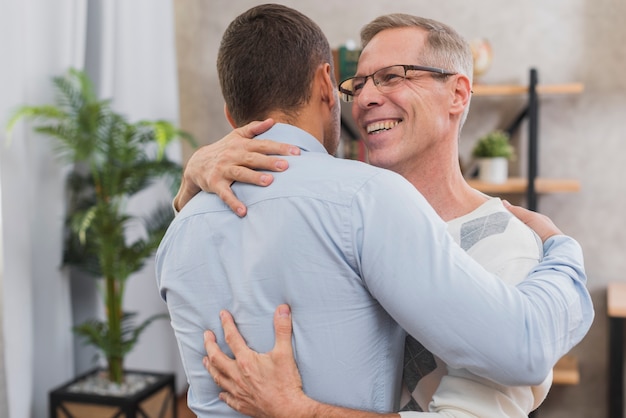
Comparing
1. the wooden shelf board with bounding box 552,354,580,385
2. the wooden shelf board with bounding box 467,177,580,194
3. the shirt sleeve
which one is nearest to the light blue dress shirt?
the shirt sleeve

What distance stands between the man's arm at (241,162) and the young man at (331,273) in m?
0.02

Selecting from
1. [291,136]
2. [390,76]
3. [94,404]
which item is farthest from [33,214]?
[291,136]

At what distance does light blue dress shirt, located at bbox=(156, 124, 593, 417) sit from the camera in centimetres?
90

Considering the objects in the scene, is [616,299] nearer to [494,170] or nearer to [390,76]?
[494,170]

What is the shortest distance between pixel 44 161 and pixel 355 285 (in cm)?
219

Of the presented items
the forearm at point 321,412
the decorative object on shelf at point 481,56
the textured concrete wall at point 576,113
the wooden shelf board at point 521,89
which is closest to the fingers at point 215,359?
the forearm at point 321,412

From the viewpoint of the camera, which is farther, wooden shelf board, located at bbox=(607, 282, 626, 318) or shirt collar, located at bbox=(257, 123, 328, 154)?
wooden shelf board, located at bbox=(607, 282, 626, 318)

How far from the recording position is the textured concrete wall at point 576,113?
3564mm

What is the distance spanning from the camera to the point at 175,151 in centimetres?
368

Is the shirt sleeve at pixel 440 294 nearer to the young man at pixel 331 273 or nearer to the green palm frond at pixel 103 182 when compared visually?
the young man at pixel 331 273

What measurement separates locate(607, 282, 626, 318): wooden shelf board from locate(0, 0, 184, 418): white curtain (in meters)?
2.26

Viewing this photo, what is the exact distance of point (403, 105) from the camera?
1292 millimetres

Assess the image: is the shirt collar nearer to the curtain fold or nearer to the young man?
the young man

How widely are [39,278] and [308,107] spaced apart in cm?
207
